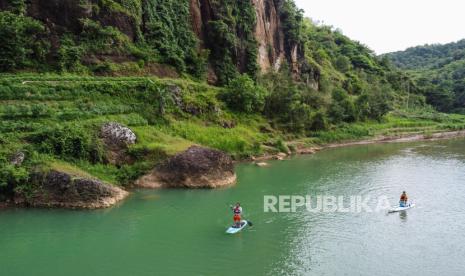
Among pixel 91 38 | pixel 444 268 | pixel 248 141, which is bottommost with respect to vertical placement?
pixel 444 268

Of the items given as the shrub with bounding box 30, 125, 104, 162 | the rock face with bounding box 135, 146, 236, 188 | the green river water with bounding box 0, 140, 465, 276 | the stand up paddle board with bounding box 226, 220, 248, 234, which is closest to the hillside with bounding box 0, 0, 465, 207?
the shrub with bounding box 30, 125, 104, 162

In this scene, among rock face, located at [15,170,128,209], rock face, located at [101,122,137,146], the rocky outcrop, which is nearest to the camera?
rock face, located at [15,170,128,209]

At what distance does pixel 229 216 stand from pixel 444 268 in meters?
14.2

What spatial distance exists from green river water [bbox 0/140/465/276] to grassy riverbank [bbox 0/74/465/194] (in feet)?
15.7

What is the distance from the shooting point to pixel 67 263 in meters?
24.5

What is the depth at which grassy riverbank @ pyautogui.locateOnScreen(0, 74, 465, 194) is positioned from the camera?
36891mm

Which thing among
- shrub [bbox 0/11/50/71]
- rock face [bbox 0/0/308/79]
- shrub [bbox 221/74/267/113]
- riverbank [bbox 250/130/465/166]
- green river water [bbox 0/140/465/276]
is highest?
rock face [bbox 0/0/308/79]

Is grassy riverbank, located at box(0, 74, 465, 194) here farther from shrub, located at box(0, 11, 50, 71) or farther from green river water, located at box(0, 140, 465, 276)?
green river water, located at box(0, 140, 465, 276)

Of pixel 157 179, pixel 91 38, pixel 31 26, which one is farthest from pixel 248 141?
pixel 31 26

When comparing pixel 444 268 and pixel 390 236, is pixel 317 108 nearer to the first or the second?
pixel 390 236

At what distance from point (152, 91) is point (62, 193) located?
72.1 feet

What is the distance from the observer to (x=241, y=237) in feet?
91.8

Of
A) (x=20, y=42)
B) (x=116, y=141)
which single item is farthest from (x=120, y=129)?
(x=20, y=42)

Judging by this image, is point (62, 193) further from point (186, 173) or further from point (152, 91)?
point (152, 91)
